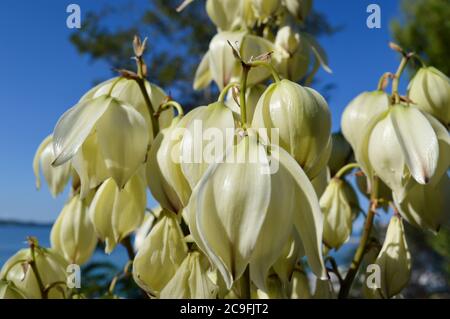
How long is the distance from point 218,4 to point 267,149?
41cm

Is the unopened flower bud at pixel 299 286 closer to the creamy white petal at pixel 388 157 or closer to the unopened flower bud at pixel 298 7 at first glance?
the creamy white petal at pixel 388 157

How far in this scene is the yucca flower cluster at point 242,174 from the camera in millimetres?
303

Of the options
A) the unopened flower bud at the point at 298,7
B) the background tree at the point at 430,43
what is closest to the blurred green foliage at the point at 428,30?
the background tree at the point at 430,43

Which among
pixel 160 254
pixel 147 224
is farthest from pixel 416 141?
pixel 147 224

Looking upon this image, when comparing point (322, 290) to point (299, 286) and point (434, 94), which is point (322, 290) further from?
point (434, 94)

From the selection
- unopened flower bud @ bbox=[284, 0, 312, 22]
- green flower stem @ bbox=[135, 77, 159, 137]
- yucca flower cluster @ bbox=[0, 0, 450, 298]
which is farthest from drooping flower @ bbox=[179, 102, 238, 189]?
unopened flower bud @ bbox=[284, 0, 312, 22]

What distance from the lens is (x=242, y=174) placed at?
30 centimetres

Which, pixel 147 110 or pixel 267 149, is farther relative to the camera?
pixel 147 110

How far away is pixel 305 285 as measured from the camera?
0.56 m

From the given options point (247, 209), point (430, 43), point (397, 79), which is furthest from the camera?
point (430, 43)

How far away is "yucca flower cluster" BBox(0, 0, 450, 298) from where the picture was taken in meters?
0.30

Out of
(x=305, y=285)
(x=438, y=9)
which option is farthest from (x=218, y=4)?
(x=438, y=9)
